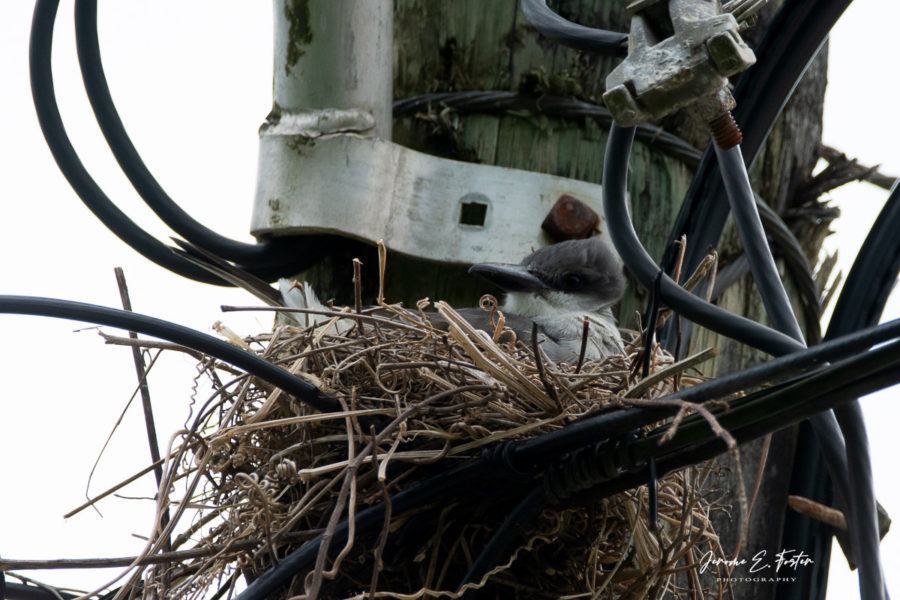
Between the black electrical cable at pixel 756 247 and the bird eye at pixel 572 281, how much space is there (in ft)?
4.82

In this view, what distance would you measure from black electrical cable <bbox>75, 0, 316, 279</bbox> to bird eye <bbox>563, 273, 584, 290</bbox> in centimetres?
91

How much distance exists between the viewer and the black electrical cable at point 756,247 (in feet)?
6.06

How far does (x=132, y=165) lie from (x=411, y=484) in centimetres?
156

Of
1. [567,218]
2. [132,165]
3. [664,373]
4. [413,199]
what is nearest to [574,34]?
[567,218]

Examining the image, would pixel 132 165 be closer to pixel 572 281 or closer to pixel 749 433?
pixel 572 281

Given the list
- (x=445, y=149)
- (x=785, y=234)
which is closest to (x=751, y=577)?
(x=785, y=234)

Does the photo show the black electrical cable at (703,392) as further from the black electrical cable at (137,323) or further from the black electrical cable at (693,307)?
the black electrical cable at (137,323)

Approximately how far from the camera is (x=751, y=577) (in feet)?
10.2

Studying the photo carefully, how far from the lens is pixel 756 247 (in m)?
1.98

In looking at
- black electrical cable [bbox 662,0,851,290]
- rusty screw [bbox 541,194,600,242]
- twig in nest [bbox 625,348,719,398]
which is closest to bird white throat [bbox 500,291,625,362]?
rusty screw [bbox 541,194,600,242]

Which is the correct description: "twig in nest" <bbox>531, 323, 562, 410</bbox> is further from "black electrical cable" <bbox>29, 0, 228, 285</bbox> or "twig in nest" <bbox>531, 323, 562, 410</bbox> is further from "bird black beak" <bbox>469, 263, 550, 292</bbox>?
"black electrical cable" <bbox>29, 0, 228, 285</bbox>

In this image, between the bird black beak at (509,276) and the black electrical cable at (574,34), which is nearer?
the black electrical cable at (574,34)

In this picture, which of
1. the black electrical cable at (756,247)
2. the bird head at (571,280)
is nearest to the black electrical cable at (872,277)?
the black electrical cable at (756,247)

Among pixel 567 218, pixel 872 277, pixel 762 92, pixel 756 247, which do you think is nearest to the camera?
pixel 756 247
